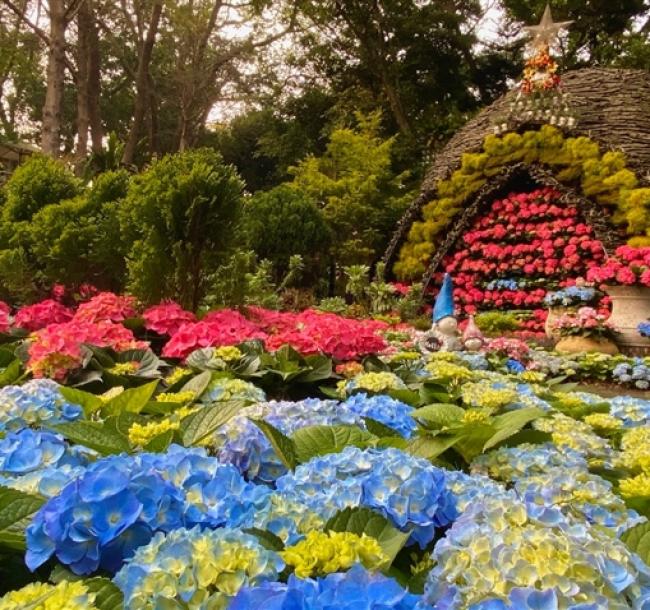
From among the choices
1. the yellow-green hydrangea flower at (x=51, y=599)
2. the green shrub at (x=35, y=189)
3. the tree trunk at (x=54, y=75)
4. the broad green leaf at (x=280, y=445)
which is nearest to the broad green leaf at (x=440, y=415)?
the broad green leaf at (x=280, y=445)

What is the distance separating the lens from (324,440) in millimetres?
1349

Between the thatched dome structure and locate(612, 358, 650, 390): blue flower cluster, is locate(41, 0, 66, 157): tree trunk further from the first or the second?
locate(612, 358, 650, 390): blue flower cluster

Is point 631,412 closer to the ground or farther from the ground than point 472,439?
closer to the ground

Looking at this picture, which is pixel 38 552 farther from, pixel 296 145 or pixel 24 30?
pixel 24 30

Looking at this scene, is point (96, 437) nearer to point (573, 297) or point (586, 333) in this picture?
point (586, 333)

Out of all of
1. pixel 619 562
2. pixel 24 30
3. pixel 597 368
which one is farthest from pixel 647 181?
pixel 24 30

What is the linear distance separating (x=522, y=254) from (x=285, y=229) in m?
4.24

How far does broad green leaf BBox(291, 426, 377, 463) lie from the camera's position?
1.31 metres

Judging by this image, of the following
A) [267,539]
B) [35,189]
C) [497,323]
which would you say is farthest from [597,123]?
[267,539]

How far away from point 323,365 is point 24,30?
22.0 m

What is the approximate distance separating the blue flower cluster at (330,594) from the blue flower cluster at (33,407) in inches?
40.5

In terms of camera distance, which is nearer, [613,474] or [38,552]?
[38,552]

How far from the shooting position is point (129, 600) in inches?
27.8

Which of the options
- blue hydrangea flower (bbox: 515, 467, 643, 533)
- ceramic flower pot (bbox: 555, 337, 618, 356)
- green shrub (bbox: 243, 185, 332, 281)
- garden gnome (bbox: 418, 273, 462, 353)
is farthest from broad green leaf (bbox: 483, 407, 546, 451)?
green shrub (bbox: 243, 185, 332, 281)
